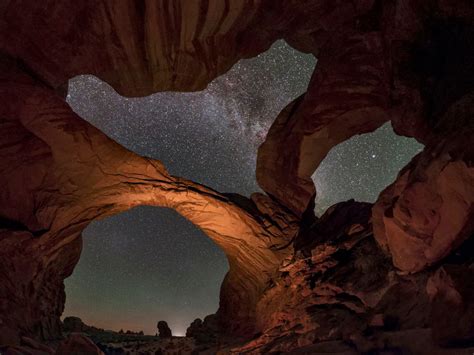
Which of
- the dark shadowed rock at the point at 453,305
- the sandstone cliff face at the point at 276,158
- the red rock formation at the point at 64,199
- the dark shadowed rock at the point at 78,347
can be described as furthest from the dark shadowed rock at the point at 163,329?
the dark shadowed rock at the point at 453,305

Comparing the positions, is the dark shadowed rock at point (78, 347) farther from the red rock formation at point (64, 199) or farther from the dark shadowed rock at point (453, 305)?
the dark shadowed rock at point (453, 305)

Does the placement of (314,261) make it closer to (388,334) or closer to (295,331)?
(295,331)

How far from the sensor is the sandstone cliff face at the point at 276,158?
4.64 m

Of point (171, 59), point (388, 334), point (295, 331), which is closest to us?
point (388, 334)

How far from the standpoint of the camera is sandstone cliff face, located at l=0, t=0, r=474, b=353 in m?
4.64

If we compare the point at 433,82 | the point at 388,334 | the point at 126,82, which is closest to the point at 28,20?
the point at 126,82

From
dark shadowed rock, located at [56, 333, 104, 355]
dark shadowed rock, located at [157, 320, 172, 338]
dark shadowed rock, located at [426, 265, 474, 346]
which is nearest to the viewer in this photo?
dark shadowed rock, located at [426, 265, 474, 346]

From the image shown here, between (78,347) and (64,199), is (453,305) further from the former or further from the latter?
(64,199)

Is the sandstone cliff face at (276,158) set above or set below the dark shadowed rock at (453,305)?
above

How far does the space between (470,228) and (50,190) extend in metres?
8.51

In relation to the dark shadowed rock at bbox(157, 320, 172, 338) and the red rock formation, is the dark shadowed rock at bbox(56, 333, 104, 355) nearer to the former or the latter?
the red rock formation

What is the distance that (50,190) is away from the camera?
8906 millimetres

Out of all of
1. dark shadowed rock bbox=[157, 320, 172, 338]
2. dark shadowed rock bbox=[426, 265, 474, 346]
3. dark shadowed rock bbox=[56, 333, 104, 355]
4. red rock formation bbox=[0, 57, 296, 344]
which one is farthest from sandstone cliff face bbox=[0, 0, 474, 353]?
dark shadowed rock bbox=[157, 320, 172, 338]

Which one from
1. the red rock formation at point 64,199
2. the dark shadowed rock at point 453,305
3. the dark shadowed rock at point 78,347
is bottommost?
the dark shadowed rock at point 453,305
